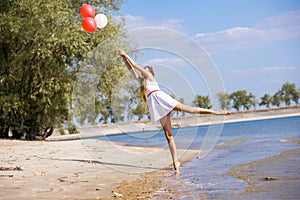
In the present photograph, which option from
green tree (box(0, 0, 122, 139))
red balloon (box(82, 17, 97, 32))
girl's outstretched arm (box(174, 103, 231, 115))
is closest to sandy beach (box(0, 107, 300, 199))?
girl's outstretched arm (box(174, 103, 231, 115))

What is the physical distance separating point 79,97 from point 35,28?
4076 millimetres

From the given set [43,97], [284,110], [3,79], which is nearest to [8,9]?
[3,79]

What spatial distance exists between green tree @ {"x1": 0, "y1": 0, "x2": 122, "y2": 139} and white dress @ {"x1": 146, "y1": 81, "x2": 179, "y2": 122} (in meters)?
11.5

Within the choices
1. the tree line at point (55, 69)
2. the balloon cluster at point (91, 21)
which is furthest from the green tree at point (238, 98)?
the balloon cluster at point (91, 21)

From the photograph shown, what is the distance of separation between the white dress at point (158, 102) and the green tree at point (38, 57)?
37.8 feet

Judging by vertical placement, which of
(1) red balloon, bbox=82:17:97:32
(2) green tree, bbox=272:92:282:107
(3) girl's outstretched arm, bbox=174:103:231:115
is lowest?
(3) girl's outstretched arm, bbox=174:103:231:115

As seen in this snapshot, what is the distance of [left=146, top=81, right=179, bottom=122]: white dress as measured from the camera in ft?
25.7

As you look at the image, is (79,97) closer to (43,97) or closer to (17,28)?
(43,97)

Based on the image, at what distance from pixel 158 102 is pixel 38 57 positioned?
1372 centimetres

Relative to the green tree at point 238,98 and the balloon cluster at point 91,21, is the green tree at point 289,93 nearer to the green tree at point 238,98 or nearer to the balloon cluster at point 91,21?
the green tree at point 238,98

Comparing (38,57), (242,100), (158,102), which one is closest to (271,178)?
(158,102)

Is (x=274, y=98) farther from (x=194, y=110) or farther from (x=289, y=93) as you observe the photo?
(x=194, y=110)

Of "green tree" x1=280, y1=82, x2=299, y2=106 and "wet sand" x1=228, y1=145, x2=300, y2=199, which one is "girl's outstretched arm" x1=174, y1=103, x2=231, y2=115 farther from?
"green tree" x1=280, y1=82, x2=299, y2=106

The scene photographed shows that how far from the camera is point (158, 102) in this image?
789cm
